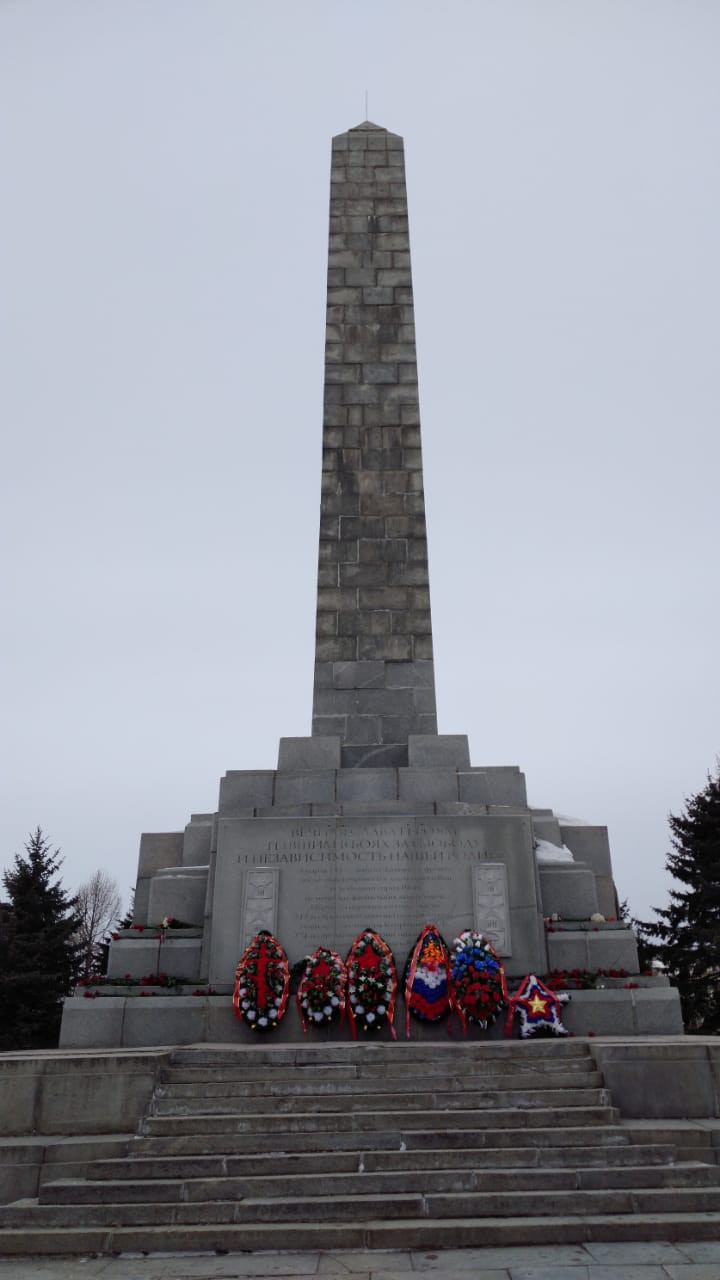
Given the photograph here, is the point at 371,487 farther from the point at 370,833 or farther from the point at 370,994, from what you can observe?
the point at 370,994

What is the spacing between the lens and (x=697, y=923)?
25891 millimetres

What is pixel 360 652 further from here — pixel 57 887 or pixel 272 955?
pixel 57 887

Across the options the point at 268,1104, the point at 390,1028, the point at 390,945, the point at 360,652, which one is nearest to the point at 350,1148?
the point at 268,1104

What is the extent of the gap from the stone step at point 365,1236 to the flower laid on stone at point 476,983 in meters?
4.47

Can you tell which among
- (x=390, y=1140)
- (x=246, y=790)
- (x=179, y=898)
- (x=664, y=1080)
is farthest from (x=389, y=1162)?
(x=246, y=790)

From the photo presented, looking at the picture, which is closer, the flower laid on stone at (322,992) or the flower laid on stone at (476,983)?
the flower laid on stone at (476,983)

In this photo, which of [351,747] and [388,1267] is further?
[351,747]

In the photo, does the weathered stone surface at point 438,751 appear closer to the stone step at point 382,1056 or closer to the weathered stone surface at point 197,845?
the weathered stone surface at point 197,845

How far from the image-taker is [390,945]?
12.4 metres

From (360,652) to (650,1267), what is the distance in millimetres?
10713

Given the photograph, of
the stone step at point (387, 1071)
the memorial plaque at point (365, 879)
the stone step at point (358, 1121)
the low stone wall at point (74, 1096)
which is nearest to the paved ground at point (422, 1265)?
the stone step at point (358, 1121)

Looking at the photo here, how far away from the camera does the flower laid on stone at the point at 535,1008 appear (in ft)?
A: 37.3

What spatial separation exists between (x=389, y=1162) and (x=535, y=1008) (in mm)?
4169

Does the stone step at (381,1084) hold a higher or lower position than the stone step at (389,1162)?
higher
